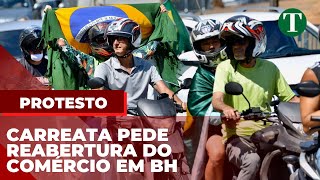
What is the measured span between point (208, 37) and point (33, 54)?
3.06 m

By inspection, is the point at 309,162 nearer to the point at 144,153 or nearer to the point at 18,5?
the point at 144,153

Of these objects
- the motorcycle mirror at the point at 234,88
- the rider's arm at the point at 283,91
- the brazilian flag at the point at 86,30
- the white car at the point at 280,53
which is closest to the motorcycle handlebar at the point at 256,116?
the motorcycle mirror at the point at 234,88

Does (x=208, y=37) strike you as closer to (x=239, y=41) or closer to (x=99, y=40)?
(x=239, y=41)

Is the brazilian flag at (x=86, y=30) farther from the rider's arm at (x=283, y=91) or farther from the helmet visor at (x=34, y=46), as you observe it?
the rider's arm at (x=283, y=91)

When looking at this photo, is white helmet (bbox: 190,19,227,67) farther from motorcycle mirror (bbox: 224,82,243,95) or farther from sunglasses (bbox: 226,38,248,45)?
motorcycle mirror (bbox: 224,82,243,95)

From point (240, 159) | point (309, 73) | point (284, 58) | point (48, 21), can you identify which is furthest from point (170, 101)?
point (284, 58)

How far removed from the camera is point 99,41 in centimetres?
1067

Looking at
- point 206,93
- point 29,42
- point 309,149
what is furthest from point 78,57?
point 309,149

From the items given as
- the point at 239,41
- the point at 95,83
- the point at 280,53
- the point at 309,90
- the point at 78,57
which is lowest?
the point at 280,53

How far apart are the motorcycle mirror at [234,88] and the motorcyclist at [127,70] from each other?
149cm

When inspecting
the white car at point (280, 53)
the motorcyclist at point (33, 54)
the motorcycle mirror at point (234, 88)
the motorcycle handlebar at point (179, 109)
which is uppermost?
the motorcycle mirror at point (234, 88)

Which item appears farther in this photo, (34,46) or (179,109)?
(34,46)

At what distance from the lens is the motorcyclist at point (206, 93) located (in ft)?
26.7

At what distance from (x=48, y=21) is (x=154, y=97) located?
2.49 m
